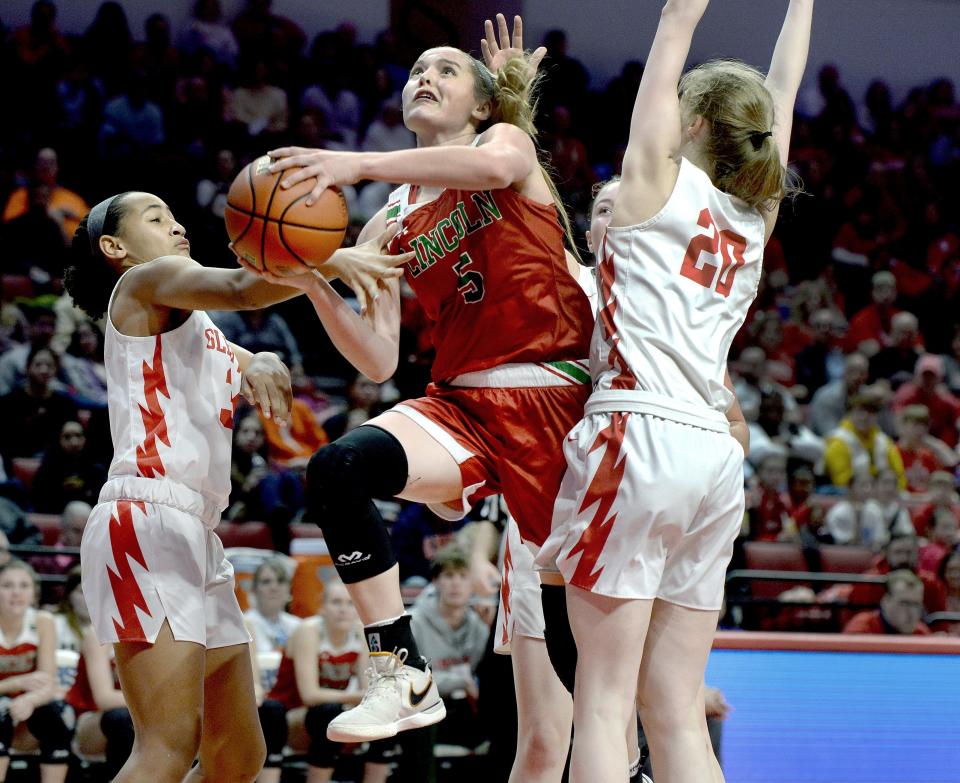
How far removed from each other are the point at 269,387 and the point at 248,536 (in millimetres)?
4561

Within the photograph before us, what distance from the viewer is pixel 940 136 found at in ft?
54.1

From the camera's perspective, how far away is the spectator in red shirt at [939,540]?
29.7 feet

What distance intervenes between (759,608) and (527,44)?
8748 mm

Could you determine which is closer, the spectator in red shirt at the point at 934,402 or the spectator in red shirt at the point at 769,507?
the spectator in red shirt at the point at 769,507

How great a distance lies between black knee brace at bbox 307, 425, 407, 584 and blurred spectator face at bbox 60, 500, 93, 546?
4.61 m

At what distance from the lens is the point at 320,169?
3.30m

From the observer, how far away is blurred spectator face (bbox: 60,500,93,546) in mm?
7727

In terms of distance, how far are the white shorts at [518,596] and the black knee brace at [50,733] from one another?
306 cm

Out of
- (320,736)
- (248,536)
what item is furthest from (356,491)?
(248,536)

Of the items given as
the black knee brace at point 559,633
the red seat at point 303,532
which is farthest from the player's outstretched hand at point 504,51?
the red seat at point 303,532

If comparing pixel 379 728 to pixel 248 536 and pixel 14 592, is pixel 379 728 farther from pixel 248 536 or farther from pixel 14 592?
pixel 248 536

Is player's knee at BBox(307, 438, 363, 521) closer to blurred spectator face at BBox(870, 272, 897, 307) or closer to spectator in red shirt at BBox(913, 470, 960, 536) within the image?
spectator in red shirt at BBox(913, 470, 960, 536)

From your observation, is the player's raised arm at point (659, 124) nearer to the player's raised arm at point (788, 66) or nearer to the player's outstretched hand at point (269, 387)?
the player's raised arm at point (788, 66)

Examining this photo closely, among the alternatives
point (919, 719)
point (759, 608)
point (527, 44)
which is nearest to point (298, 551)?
point (759, 608)
